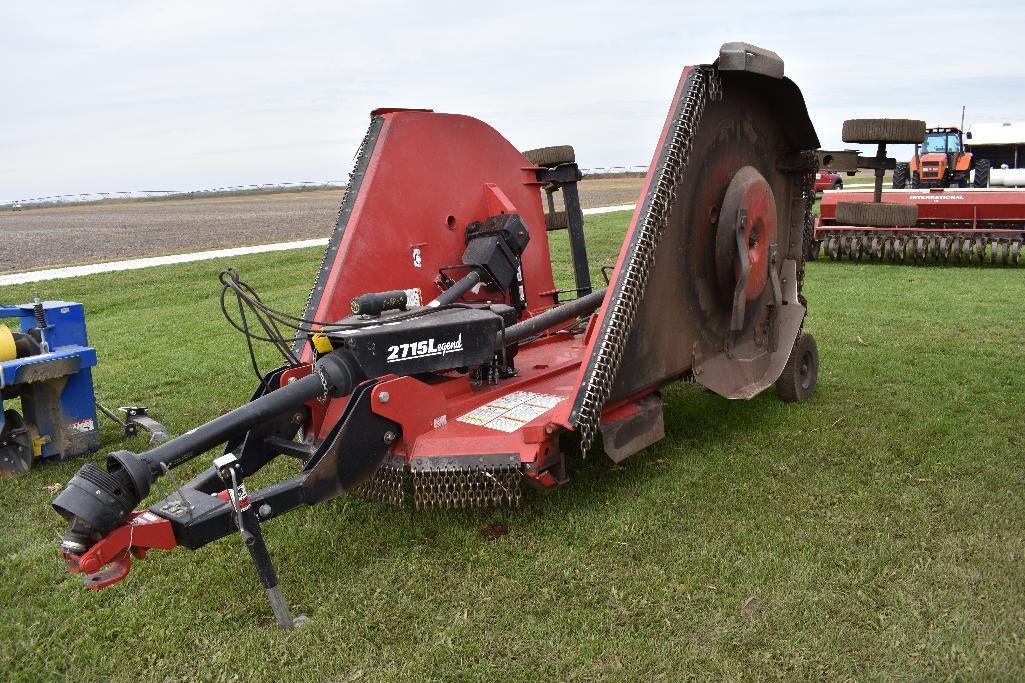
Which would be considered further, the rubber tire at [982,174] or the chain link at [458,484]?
the rubber tire at [982,174]

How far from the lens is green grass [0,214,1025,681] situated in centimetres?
263

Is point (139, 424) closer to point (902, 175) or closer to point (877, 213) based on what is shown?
point (877, 213)

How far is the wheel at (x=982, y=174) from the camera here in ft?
77.9

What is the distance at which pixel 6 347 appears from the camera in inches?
176

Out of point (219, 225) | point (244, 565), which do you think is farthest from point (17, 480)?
point (219, 225)

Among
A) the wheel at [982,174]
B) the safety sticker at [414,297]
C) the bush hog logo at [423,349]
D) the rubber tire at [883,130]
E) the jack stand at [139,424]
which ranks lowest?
A: the wheel at [982,174]

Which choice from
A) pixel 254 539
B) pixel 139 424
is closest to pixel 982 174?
pixel 139 424

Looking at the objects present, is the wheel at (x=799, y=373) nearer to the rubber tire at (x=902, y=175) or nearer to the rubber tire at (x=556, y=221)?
the rubber tire at (x=556, y=221)

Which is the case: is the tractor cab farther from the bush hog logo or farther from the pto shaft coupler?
the pto shaft coupler

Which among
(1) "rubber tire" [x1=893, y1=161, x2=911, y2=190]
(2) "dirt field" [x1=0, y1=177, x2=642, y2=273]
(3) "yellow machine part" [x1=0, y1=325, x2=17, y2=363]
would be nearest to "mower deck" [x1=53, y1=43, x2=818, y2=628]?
(3) "yellow machine part" [x1=0, y1=325, x2=17, y2=363]

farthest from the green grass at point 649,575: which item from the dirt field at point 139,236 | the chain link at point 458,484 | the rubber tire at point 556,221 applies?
the dirt field at point 139,236

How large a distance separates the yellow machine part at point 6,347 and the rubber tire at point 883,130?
4342 mm

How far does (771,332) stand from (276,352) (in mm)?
4284

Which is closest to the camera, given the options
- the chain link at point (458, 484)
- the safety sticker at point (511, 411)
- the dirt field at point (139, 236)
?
the chain link at point (458, 484)
